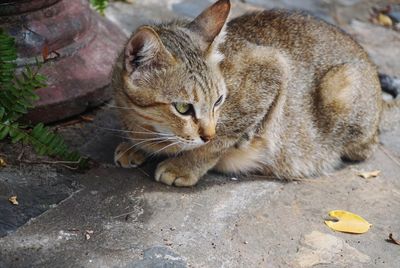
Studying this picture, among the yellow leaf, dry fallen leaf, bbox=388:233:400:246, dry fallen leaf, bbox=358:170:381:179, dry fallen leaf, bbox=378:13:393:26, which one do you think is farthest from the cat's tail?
dry fallen leaf, bbox=388:233:400:246

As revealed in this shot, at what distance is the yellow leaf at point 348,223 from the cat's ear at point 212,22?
3.72 feet

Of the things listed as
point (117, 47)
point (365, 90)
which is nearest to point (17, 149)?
point (117, 47)

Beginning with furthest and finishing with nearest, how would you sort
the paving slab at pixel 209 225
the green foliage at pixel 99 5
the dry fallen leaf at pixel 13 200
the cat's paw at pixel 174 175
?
1. the green foliage at pixel 99 5
2. the cat's paw at pixel 174 175
3. the dry fallen leaf at pixel 13 200
4. the paving slab at pixel 209 225

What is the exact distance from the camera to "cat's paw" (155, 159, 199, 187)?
143 inches

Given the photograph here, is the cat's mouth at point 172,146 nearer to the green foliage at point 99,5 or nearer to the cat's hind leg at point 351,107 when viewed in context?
the cat's hind leg at point 351,107

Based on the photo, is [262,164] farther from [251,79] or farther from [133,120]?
[133,120]

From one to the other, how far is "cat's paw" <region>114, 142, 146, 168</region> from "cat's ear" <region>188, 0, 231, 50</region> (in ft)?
2.46

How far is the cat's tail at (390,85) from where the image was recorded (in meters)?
4.87

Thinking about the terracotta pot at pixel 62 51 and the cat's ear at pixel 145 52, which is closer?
the cat's ear at pixel 145 52

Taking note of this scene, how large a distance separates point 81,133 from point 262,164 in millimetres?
1107

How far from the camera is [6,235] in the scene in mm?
2992

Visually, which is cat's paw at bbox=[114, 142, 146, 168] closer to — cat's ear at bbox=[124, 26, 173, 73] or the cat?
the cat

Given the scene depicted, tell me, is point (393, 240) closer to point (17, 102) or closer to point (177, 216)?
point (177, 216)

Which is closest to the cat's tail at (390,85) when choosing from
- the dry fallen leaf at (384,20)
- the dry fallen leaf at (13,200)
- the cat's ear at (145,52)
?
the dry fallen leaf at (384,20)
